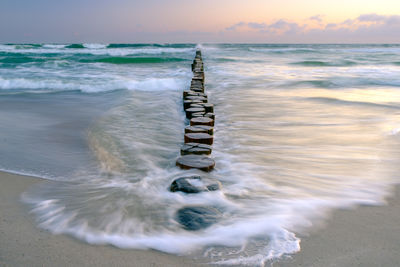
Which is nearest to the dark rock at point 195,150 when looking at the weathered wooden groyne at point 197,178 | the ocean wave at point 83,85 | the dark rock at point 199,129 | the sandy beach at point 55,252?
the weathered wooden groyne at point 197,178

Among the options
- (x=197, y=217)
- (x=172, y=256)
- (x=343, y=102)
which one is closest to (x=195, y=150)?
(x=197, y=217)

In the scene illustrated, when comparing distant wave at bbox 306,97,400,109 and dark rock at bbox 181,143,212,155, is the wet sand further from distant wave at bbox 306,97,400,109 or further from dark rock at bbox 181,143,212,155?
distant wave at bbox 306,97,400,109

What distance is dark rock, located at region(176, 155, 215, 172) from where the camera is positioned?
7.99 ft

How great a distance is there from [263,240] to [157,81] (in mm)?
7284

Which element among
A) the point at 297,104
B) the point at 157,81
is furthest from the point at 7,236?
the point at 157,81

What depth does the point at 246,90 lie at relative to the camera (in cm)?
757

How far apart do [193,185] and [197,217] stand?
30 cm

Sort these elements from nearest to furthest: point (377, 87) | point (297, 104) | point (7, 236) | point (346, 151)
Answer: point (7, 236) < point (346, 151) < point (297, 104) < point (377, 87)

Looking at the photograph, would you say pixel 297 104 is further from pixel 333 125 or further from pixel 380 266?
pixel 380 266

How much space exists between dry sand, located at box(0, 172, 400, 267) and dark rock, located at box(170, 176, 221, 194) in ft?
2.08

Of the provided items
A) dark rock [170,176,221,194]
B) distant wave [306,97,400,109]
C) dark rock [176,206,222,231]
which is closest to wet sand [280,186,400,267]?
dark rock [176,206,222,231]

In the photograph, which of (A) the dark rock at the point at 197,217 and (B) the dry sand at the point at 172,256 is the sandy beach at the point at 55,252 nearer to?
(B) the dry sand at the point at 172,256

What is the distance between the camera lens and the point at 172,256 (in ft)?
5.01

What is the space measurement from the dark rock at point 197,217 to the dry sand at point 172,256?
0.29 m
